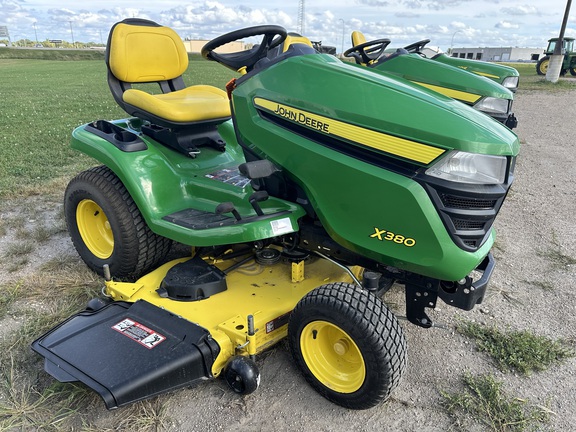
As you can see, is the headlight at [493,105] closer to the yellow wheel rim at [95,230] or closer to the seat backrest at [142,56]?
the seat backrest at [142,56]

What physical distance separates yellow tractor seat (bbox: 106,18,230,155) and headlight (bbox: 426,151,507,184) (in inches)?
63.1

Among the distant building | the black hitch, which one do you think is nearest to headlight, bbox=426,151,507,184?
the black hitch

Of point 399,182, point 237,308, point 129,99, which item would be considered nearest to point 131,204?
point 129,99

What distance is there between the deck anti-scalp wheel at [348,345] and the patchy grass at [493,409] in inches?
13.8

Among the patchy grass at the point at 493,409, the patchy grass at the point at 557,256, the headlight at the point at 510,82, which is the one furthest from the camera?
the headlight at the point at 510,82

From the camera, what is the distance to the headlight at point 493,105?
4.47 meters

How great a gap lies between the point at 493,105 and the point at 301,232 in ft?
10.1

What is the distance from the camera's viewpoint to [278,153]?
7.23 ft

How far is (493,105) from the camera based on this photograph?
178 inches

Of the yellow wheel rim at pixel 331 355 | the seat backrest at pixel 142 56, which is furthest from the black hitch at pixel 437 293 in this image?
the seat backrest at pixel 142 56

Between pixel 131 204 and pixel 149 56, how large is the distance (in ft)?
3.78

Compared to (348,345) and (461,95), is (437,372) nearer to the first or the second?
(348,345)

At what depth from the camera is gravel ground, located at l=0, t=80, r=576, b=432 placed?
1.99m

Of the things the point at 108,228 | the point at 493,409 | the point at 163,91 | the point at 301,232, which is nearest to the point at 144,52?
the point at 163,91
